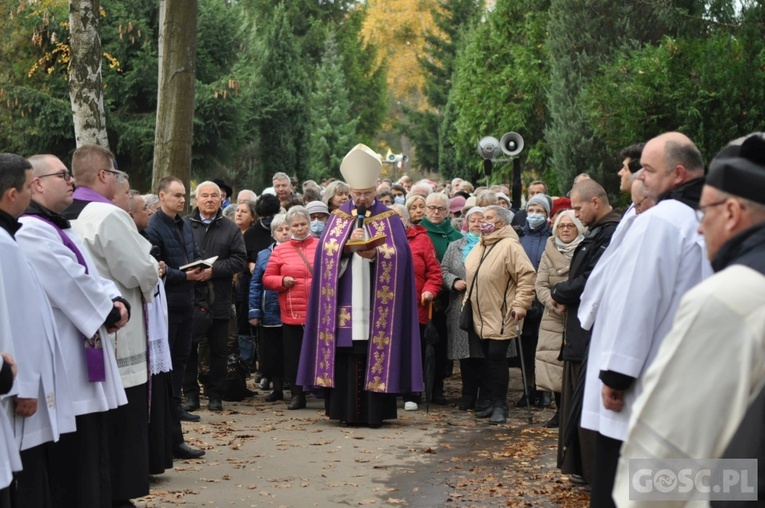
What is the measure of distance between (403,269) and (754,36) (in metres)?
7.64

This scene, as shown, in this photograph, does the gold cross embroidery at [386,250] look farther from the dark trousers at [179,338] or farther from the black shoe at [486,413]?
the dark trousers at [179,338]

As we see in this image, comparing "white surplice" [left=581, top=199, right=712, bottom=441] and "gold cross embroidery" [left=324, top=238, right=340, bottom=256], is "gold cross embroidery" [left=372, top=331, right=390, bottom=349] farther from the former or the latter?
"white surplice" [left=581, top=199, right=712, bottom=441]

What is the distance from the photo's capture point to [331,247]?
10.8 metres

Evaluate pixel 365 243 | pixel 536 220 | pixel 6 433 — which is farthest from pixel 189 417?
pixel 6 433

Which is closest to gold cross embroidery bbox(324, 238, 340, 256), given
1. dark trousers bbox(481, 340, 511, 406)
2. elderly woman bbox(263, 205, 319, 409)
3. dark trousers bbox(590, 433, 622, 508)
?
elderly woman bbox(263, 205, 319, 409)

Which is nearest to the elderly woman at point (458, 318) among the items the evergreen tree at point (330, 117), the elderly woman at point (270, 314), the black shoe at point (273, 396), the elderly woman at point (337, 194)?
the elderly woman at point (337, 194)

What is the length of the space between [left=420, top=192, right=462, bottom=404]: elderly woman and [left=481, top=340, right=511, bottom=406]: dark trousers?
987mm

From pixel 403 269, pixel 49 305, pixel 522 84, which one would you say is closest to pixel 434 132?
pixel 522 84

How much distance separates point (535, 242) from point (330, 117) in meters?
39.7

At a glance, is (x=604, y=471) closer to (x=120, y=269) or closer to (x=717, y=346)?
(x=717, y=346)

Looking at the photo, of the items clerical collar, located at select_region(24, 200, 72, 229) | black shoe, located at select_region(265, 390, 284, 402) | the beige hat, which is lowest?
black shoe, located at select_region(265, 390, 284, 402)

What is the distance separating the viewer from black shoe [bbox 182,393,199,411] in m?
11.2

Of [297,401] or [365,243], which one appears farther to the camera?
[297,401]

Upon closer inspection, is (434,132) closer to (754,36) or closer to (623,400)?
(754,36)
